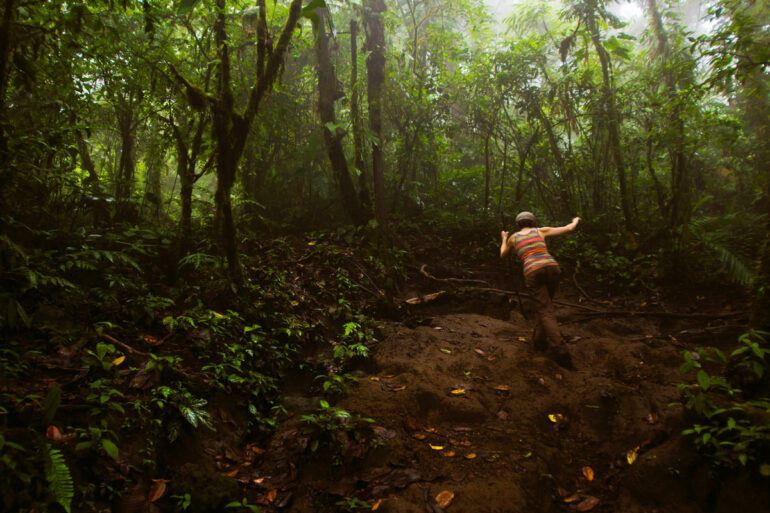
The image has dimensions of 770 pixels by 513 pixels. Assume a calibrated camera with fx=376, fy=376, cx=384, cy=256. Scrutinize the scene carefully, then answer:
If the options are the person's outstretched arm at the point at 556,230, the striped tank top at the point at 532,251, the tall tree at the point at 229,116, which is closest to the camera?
the tall tree at the point at 229,116

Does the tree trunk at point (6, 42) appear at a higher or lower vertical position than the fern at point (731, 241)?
higher

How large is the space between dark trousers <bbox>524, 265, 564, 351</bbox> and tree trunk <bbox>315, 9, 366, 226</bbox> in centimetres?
410

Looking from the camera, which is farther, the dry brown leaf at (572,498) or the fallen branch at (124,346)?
the fallen branch at (124,346)

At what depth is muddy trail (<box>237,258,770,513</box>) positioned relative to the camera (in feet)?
8.64

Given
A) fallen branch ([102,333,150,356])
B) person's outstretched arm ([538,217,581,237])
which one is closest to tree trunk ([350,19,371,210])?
person's outstretched arm ([538,217,581,237])

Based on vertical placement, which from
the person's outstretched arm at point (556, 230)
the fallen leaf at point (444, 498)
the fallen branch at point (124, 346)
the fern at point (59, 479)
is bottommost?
the fallen leaf at point (444, 498)

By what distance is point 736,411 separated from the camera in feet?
8.63

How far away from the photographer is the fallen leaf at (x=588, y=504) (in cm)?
264

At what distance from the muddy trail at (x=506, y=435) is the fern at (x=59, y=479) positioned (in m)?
1.16

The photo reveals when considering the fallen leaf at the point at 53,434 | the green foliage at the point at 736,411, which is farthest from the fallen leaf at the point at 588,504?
the fallen leaf at the point at 53,434

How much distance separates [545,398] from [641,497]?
133 centimetres

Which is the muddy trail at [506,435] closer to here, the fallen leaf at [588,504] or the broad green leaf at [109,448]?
the fallen leaf at [588,504]

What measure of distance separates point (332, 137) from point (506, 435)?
6620 mm

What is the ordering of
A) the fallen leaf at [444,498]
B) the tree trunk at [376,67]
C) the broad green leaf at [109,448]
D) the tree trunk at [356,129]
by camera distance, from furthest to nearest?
the tree trunk at [356,129] < the tree trunk at [376,67] < the fallen leaf at [444,498] < the broad green leaf at [109,448]
